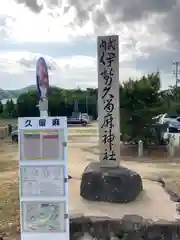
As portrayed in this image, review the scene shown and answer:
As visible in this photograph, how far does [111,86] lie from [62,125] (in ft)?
9.41

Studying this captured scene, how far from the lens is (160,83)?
1599 cm

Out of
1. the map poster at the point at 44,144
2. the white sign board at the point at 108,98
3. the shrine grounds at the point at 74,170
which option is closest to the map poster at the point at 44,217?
the map poster at the point at 44,144

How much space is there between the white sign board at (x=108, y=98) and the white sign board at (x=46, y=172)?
2.77m

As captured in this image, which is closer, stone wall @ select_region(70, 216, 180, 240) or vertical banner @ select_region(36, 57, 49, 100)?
vertical banner @ select_region(36, 57, 49, 100)

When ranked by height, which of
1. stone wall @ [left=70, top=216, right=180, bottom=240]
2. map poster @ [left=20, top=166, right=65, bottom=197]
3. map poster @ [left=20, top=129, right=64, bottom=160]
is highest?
map poster @ [left=20, top=129, right=64, bottom=160]

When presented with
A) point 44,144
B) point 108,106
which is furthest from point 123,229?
point 108,106

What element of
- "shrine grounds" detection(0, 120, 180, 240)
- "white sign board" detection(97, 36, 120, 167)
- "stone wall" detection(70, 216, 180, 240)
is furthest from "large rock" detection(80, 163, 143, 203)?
"shrine grounds" detection(0, 120, 180, 240)

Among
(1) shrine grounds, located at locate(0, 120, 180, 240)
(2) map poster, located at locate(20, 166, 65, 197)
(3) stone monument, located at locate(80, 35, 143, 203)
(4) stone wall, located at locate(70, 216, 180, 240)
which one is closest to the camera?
(2) map poster, located at locate(20, 166, 65, 197)

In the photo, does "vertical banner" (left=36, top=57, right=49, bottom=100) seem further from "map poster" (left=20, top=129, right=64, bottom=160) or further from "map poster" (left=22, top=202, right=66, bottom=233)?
"map poster" (left=22, top=202, right=66, bottom=233)

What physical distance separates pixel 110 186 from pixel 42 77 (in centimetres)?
289

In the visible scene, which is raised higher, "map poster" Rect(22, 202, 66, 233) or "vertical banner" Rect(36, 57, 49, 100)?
"vertical banner" Rect(36, 57, 49, 100)

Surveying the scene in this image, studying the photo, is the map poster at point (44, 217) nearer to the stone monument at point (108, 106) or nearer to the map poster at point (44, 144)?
the map poster at point (44, 144)

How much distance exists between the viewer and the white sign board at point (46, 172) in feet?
13.8

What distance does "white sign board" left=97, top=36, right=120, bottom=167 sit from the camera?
690 cm
